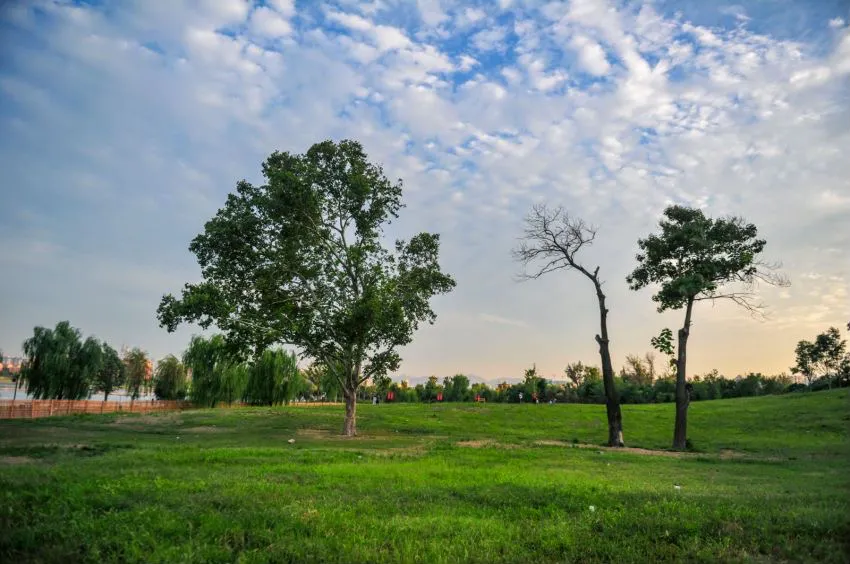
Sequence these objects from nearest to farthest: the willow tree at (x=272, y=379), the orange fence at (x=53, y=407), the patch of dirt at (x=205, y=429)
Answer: the patch of dirt at (x=205, y=429) < the orange fence at (x=53, y=407) < the willow tree at (x=272, y=379)

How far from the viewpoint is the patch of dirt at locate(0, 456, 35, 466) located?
41.9ft

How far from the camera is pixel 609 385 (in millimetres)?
28125

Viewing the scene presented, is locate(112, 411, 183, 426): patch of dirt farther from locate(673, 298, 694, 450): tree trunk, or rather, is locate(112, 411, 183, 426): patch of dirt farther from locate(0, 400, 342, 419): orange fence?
locate(673, 298, 694, 450): tree trunk

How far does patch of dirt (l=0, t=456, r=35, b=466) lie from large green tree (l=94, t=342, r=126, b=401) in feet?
249

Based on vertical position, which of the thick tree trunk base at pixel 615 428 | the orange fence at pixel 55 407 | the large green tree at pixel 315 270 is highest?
the large green tree at pixel 315 270

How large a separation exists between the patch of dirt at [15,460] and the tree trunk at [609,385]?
2449 centimetres

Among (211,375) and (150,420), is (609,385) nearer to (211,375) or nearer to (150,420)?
(150,420)

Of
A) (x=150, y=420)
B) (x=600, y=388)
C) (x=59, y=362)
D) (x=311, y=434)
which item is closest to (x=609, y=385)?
(x=311, y=434)

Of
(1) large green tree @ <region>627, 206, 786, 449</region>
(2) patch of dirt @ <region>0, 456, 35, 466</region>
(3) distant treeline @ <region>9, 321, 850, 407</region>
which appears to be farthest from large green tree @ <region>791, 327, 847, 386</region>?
(2) patch of dirt @ <region>0, 456, 35, 466</region>

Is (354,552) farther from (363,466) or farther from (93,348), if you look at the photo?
(93,348)

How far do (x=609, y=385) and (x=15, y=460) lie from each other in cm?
2582

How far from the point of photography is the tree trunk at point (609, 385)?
1069 inches

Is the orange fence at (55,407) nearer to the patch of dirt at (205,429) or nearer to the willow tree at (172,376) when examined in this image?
the willow tree at (172,376)

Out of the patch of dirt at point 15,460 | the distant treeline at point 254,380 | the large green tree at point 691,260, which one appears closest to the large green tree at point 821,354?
the distant treeline at point 254,380
